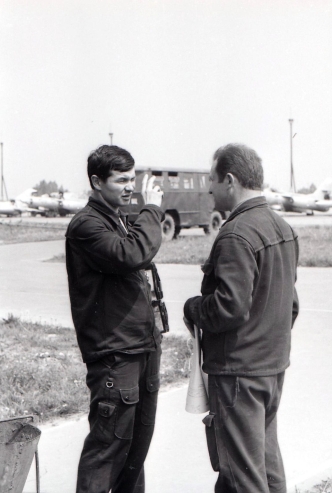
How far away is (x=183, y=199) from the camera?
21594 millimetres

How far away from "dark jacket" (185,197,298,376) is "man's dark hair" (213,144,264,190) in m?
0.08

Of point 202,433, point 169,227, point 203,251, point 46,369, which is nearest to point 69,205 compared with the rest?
point 169,227

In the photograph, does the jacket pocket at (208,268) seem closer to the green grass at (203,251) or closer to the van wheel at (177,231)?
the green grass at (203,251)

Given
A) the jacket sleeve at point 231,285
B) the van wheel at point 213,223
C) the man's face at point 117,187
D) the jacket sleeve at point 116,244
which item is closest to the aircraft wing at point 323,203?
the van wheel at point 213,223

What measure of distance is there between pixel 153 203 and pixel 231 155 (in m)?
0.46

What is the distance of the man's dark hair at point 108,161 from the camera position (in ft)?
8.93

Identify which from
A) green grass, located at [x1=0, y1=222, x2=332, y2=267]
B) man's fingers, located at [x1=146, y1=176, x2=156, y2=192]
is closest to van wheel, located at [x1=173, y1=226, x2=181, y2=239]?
green grass, located at [x1=0, y1=222, x2=332, y2=267]

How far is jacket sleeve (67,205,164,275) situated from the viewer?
2.58m

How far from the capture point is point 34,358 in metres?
6.00

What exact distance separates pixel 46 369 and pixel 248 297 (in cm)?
349

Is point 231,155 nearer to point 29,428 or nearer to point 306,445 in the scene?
point 29,428

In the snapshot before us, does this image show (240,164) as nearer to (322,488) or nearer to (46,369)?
(322,488)

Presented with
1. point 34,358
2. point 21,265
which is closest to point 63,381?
point 34,358

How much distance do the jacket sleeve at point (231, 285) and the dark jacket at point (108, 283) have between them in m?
0.32
